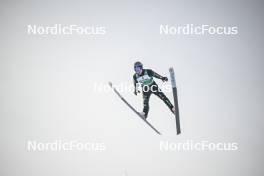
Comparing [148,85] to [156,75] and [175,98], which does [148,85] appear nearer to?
[156,75]

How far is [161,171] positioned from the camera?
1805mm

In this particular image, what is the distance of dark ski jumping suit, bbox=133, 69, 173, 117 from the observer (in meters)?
1.81

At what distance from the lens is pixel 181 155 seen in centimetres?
181

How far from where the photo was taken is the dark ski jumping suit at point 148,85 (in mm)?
1814

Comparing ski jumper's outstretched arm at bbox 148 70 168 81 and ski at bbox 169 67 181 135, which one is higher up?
ski jumper's outstretched arm at bbox 148 70 168 81

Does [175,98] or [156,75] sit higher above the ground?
[156,75]

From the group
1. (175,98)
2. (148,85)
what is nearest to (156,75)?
(148,85)

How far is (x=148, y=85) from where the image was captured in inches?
72.7

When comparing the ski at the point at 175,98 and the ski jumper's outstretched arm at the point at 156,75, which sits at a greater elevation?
the ski jumper's outstretched arm at the point at 156,75
